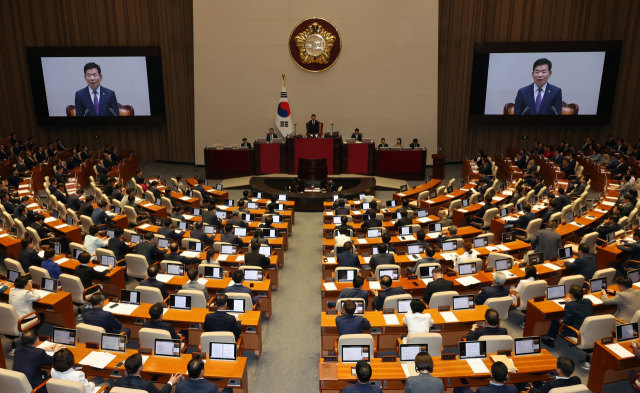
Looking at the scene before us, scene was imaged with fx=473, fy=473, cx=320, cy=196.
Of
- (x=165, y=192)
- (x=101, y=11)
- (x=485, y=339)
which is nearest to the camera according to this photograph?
(x=485, y=339)

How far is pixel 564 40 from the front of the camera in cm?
2159

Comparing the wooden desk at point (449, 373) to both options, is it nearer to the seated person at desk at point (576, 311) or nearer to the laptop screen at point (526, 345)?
the laptop screen at point (526, 345)

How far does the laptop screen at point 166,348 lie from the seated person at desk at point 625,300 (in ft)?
22.2

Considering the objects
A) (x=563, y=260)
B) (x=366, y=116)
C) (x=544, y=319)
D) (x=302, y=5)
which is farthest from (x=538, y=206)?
(x=302, y=5)

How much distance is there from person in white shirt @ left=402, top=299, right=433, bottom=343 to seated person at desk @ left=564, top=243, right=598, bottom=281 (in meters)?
3.99

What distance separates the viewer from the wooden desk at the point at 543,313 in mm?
7777

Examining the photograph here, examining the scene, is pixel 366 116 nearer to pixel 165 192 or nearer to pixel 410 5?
pixel 410 5

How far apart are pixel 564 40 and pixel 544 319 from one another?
18133 mm

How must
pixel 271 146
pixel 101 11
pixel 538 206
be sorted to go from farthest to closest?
pixel 101 11, pixel 271 146, pixel 538 206

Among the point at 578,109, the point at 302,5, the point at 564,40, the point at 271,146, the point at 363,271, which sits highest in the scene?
the point at 302,5

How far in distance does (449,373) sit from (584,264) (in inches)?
188

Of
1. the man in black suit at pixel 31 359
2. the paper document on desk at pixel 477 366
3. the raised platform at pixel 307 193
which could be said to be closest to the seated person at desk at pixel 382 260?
the paper document on desk at pixel 477 366

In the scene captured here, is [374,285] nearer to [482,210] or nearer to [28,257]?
[482,210]

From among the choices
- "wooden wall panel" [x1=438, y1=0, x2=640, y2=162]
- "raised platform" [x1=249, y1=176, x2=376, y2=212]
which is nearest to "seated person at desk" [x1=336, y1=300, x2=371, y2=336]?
"raised platform" [x1=249, y1=176, x2=376, y2=212]
